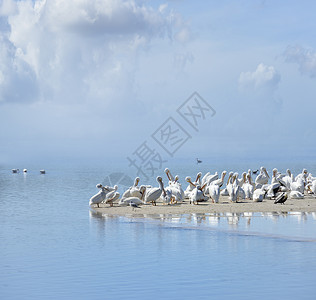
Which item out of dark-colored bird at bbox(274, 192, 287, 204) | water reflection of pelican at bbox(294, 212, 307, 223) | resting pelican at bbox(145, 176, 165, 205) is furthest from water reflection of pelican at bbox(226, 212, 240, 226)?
resting pelican at bbox(145, 176, 165, 205)

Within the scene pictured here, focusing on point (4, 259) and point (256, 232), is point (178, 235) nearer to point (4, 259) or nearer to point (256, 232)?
point (256, 232)

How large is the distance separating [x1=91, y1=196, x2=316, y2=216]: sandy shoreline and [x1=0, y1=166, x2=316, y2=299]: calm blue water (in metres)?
0.97

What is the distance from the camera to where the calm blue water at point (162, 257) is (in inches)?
427

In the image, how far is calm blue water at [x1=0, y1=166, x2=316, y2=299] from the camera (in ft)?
35.6

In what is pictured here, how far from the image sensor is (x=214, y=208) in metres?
21.7

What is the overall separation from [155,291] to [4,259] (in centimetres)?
470

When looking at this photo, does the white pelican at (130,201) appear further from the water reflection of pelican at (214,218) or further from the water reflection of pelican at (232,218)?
the water reflection of pelican at (232,218)

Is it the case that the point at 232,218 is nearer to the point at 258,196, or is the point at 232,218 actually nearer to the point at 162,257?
the point at 258,196

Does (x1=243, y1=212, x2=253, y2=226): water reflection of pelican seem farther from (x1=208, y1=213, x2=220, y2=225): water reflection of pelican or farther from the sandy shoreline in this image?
(x1=208, y1=213, x2=220, y2=225): water reflection of pelican

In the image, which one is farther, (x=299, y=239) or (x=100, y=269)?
(x=299, y=239)

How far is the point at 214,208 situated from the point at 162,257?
26.9 feet

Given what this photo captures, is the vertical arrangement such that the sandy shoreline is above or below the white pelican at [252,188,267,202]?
below

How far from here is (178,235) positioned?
1628 centimetres

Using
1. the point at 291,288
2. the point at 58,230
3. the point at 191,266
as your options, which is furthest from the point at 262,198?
the point at 291,288
